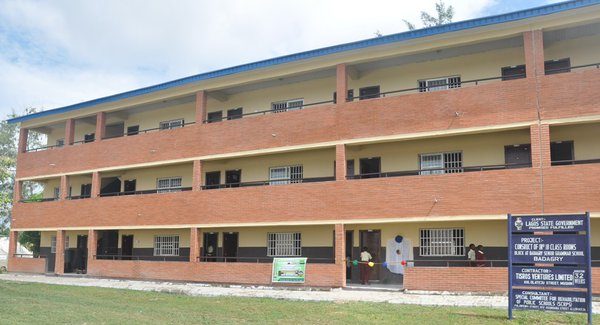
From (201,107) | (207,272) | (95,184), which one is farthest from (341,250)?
(95,184)

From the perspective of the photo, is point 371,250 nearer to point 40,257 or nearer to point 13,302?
point 13,302

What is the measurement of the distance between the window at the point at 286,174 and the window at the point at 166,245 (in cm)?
661

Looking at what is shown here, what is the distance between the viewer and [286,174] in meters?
27.1

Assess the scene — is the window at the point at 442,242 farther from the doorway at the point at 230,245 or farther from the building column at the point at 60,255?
the building column at the point at 60,255

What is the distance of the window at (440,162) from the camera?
74.9 ft

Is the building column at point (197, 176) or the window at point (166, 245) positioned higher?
the building column at point (197, 176)

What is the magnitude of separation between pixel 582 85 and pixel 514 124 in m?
2.39

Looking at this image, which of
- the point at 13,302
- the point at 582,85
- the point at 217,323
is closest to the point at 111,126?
the point at 13,302

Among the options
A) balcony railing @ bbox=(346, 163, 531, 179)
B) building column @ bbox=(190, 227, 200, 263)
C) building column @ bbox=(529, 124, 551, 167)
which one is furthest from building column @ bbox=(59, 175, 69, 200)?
building column @ bbox=(529, 124, 551, 167)

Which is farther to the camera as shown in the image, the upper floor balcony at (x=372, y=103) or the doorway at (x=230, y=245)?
the doorway at (x=230, y=245)

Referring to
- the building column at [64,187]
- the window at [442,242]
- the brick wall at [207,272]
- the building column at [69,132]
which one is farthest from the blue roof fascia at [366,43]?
the brick wall at [207,272]

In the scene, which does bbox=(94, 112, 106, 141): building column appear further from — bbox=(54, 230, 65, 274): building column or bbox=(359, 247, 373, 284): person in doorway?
bbox=(359, 247, 373, 284): person in doorway

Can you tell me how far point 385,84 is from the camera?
976 inches

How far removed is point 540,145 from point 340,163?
741 cm
